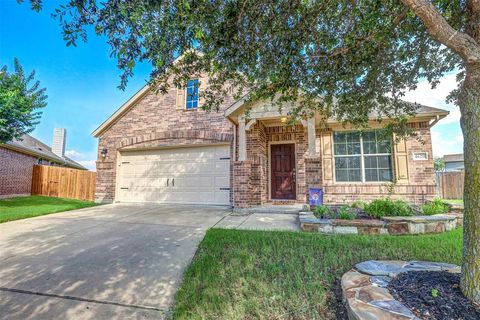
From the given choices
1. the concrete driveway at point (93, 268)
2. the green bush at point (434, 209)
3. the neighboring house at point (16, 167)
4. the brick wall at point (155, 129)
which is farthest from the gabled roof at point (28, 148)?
the green bush at point (434, 209)

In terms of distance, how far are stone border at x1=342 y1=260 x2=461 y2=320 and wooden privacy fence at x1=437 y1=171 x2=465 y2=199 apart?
11.1 m

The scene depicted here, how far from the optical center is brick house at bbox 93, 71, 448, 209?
6965mm

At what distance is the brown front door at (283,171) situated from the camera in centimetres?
812

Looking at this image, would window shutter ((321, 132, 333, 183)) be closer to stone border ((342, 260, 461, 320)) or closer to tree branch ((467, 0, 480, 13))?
stone border ((342, 260, 461, 320))

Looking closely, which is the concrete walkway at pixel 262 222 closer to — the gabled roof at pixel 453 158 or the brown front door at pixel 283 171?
the brown front door at pixel 283 171

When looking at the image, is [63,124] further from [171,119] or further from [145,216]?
[145,216]

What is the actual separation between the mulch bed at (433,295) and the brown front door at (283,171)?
18.8 feet

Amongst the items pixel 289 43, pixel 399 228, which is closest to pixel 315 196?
pixel 399 228

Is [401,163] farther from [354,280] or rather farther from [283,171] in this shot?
[354,280]

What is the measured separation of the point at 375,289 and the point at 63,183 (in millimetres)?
14248

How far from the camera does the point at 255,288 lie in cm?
254

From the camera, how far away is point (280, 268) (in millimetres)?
2898

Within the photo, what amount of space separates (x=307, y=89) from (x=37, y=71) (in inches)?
519

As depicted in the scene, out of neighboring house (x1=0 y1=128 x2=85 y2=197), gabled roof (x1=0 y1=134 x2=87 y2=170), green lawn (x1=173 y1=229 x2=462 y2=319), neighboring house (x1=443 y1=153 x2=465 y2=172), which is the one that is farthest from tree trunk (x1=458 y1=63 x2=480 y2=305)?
neighboring house (x1=443 y1=153 x2=465 y2=172)
